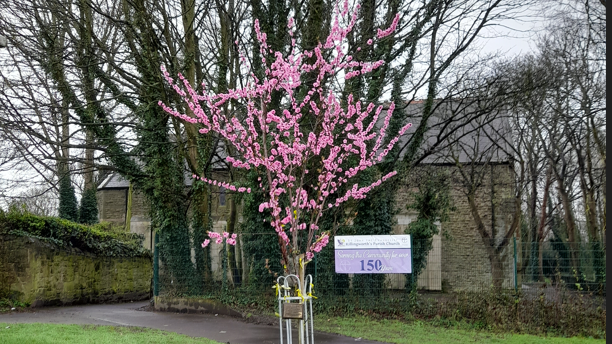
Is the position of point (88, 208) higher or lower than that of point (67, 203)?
lower

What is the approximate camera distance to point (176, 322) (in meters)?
12.5

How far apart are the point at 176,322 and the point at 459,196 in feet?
53.9

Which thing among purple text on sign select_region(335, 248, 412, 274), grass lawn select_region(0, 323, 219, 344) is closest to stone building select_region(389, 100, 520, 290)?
purple text on sign select_region(335, 248, 412, 274)

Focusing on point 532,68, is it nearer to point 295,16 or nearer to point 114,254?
point 295,16

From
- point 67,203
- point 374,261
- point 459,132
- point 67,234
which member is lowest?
point 374,261

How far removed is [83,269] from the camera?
16.5 m

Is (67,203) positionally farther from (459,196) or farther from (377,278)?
(459,196)

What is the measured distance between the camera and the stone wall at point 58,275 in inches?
557

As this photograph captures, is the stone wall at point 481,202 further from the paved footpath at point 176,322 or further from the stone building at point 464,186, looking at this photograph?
the paved footpath at point 176,322

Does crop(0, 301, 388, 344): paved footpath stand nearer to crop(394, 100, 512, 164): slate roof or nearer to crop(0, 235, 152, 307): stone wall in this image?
crop(0, 235, 152, 307): stone wall

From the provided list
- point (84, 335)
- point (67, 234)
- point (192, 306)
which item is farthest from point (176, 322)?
point (67, 234)

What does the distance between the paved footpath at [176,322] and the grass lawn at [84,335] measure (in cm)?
78

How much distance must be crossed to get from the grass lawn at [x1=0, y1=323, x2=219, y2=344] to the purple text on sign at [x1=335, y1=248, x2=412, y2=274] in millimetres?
4187

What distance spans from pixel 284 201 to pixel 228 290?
254 centimetres
